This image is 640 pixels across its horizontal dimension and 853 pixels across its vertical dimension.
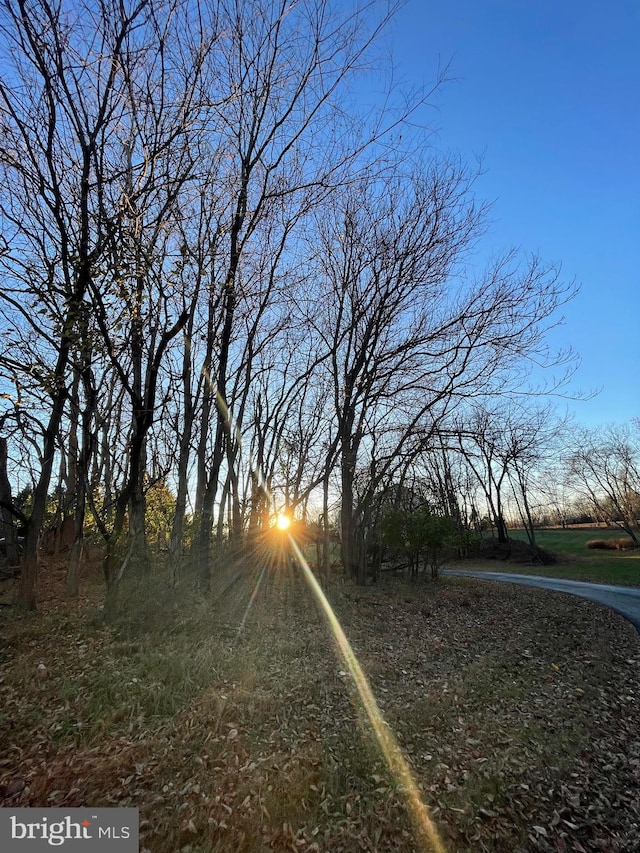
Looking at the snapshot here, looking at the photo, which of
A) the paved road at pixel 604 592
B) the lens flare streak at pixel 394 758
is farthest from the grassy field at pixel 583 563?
the lens flare streak at pixel 394 758

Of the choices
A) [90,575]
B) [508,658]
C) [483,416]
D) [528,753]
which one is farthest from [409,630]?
[90,575]

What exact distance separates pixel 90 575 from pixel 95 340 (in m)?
10.5

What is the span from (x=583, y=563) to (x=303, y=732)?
28282mm

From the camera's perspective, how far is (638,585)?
15.9 m

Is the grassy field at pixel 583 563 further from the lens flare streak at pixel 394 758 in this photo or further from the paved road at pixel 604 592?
the lens flare streak at pixel 394 758

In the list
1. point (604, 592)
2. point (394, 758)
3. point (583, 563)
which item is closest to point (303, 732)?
point (394, 758)

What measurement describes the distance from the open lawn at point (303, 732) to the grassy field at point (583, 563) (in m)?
13.6

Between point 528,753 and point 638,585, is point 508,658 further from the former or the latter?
point 638,585

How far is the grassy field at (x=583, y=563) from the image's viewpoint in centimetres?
1909

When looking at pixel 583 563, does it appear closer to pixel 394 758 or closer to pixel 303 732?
pixel 394 758

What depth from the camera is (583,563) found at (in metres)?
26.6

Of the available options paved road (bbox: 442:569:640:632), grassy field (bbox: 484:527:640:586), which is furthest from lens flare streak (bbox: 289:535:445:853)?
grassy field (bbox: 484:527:640:586)

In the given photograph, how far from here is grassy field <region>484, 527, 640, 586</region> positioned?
752 inches

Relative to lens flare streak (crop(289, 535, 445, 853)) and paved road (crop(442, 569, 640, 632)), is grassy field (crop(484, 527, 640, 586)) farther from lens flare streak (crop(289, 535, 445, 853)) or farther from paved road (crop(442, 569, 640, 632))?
lens flare streak (crop(289, 535, 445, 853))
